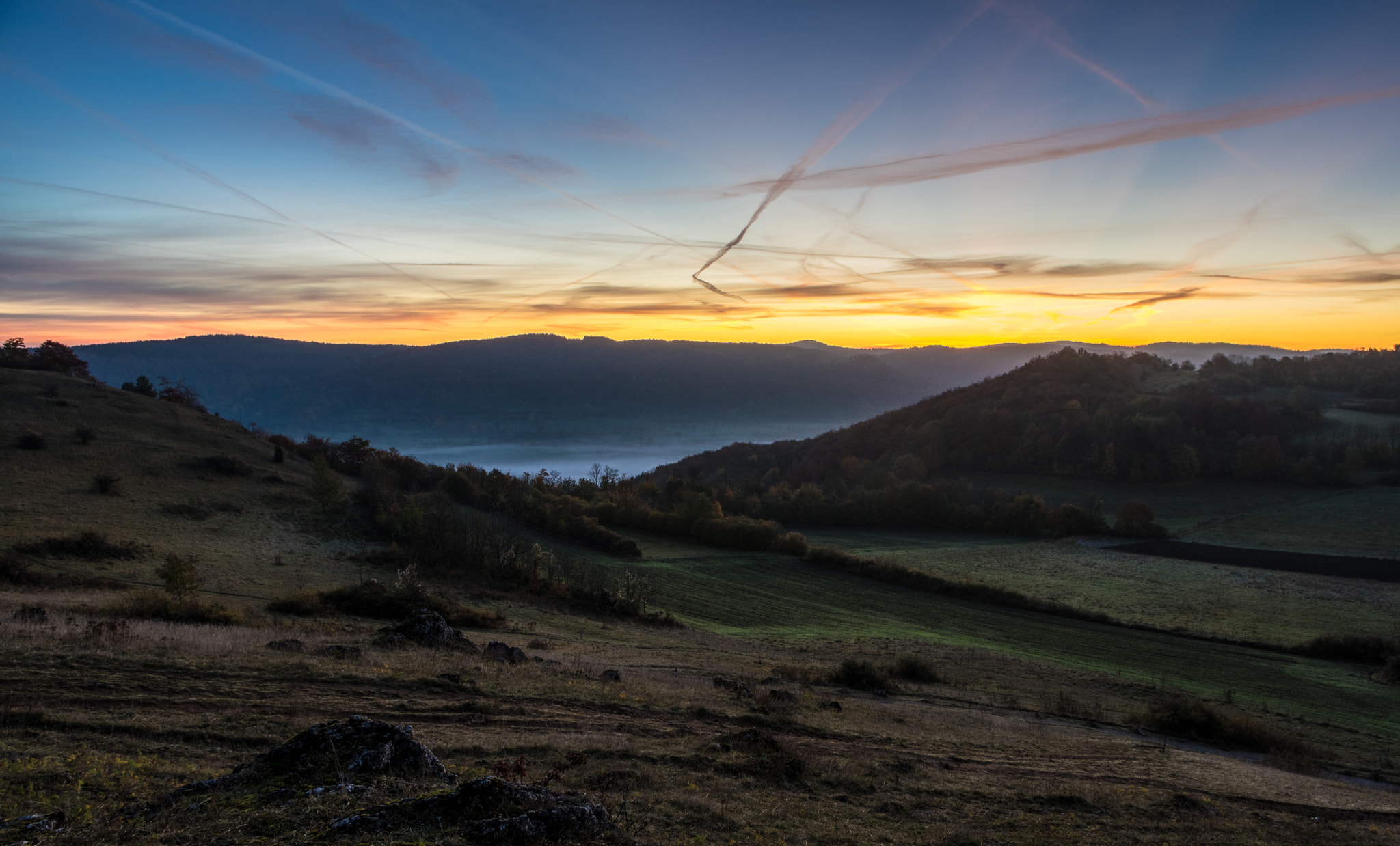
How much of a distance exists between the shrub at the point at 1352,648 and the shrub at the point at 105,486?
7342 centimetres

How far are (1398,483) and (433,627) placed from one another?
10429 cm

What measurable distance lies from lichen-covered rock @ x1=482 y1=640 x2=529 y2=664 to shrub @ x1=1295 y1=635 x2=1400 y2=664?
144 ft

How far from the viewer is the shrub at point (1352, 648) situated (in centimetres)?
3825

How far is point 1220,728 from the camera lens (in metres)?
22.4

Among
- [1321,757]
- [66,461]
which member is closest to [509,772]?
[1321,757]

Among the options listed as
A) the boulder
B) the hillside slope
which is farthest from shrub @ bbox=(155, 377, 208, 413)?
the boulder

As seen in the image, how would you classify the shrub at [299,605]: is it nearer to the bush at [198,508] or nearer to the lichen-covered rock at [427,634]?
the lichen-covered rock at [427,634]

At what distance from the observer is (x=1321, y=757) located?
21.4 meters

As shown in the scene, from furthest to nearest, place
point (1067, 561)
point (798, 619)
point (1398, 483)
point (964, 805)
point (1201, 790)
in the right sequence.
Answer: point (1398, 483)
point (1067, 561)
point (798, 619)
point (1201, 790)
point (964, 805)

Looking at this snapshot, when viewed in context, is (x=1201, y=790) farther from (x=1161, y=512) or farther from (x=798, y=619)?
(x=1161, y=512)

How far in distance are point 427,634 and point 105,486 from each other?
40643 millimetres

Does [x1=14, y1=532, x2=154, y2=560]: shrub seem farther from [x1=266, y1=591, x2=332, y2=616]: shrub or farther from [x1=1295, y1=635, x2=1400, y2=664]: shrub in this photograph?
[x1=1295, y1=635, x2=1400, y2=664]: shrub

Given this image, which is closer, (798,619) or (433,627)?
(433,627)

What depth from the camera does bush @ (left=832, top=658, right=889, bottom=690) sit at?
78.9ft
